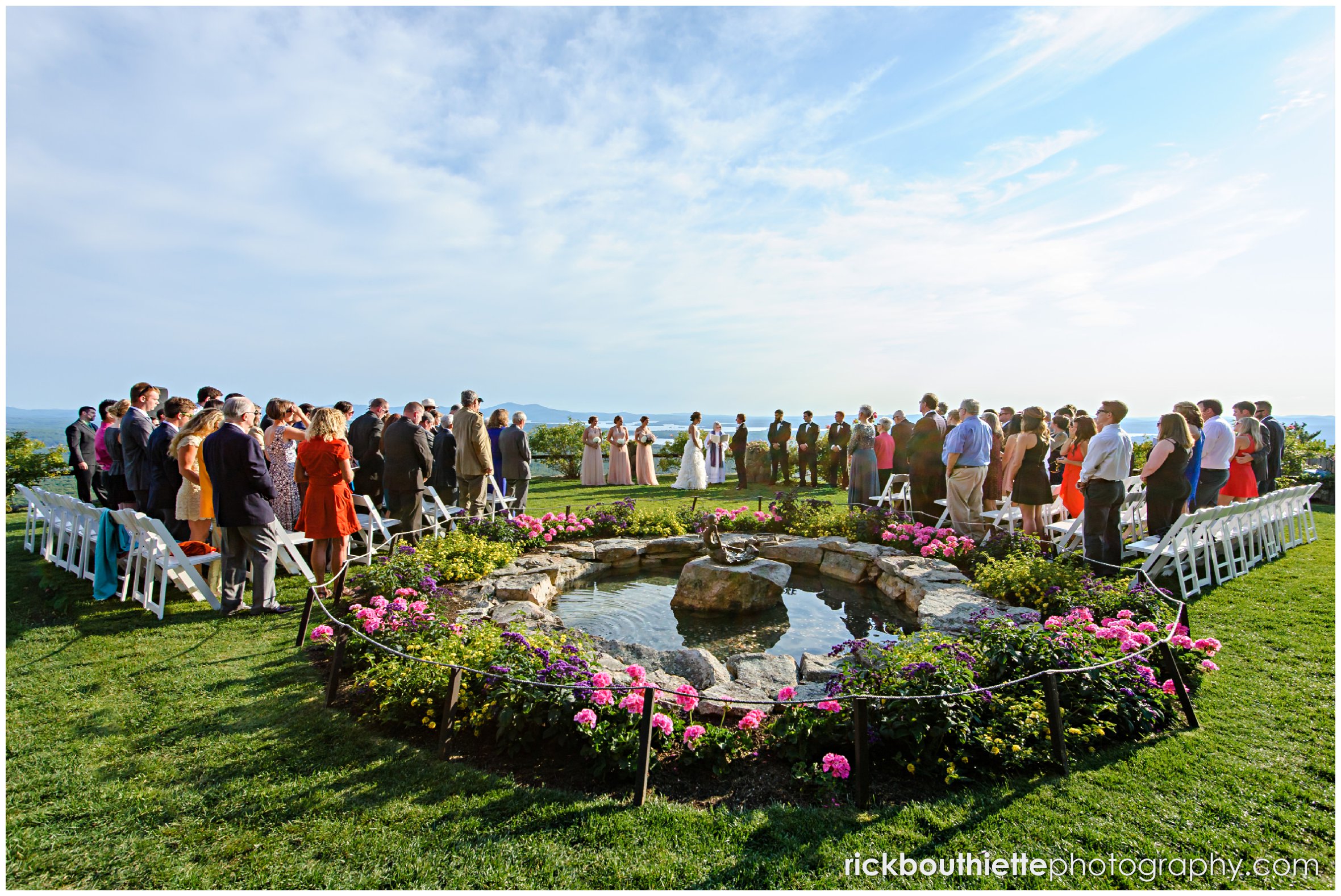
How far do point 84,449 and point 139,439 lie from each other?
180 inches

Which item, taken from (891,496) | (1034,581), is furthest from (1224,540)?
(891,496)

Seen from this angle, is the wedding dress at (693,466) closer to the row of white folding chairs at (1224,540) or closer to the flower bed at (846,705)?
the row of white folding chairs at (1224,540)

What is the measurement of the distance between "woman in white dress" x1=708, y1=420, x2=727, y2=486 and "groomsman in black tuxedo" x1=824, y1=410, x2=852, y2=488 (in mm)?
3008

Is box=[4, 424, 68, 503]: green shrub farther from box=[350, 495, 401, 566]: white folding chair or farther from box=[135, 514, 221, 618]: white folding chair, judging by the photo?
box=[135, 514, 221, 618]: white folding chair

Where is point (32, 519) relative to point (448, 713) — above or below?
above

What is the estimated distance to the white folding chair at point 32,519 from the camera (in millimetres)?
8023

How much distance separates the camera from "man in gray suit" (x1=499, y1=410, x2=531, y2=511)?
10516 mm

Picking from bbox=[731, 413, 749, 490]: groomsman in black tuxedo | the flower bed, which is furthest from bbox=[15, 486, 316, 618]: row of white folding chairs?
bbox=[731, 413, 749, 490]: groomsman in black tuxedo

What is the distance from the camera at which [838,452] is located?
50.7ft

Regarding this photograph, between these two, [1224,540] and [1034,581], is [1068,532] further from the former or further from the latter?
[1034,581]

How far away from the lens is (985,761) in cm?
347

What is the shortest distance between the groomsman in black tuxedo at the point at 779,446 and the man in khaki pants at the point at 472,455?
820 cm

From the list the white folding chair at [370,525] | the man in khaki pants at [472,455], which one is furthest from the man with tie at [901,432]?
the white folding chair at [370,525]

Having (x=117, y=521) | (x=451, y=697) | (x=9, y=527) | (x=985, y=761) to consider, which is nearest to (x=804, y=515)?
(x=985, y=761)
